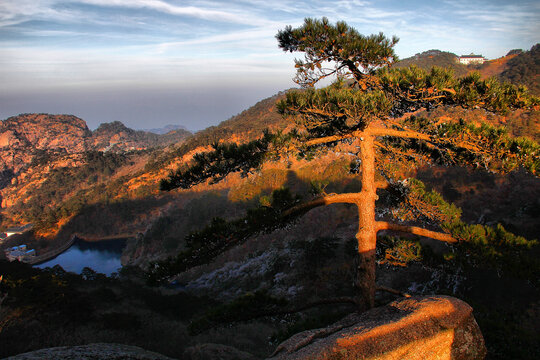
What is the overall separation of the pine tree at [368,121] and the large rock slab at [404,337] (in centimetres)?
119

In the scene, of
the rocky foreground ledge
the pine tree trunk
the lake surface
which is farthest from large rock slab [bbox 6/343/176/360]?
the lake surface

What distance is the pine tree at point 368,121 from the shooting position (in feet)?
14.8

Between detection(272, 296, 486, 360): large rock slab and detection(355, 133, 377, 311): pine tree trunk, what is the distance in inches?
30.2

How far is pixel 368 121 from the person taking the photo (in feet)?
15.1

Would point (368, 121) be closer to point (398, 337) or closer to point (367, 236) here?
point (367, 236)

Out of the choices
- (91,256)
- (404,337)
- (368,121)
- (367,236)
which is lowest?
(91,256)

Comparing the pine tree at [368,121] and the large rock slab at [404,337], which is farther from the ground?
the pine tree at [368,121]

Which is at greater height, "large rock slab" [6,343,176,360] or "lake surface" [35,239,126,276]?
"large rock slab" [6,343,176,360]

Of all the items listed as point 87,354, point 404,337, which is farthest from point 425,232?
point 87,354

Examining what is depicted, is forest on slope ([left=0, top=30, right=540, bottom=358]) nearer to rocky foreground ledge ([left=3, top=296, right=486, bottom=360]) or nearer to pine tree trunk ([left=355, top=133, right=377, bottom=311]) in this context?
pine tree trunk ([left=355, top=133, right=377, bottom=311])

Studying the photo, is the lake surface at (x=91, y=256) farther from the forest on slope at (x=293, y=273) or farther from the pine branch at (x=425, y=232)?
the pine branch at (x=425, y=232)

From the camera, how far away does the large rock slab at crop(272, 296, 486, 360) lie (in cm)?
349

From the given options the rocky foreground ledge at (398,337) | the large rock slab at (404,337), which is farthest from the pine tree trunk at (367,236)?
the large rock slab at (404,337)

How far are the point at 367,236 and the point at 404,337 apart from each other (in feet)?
6.46
